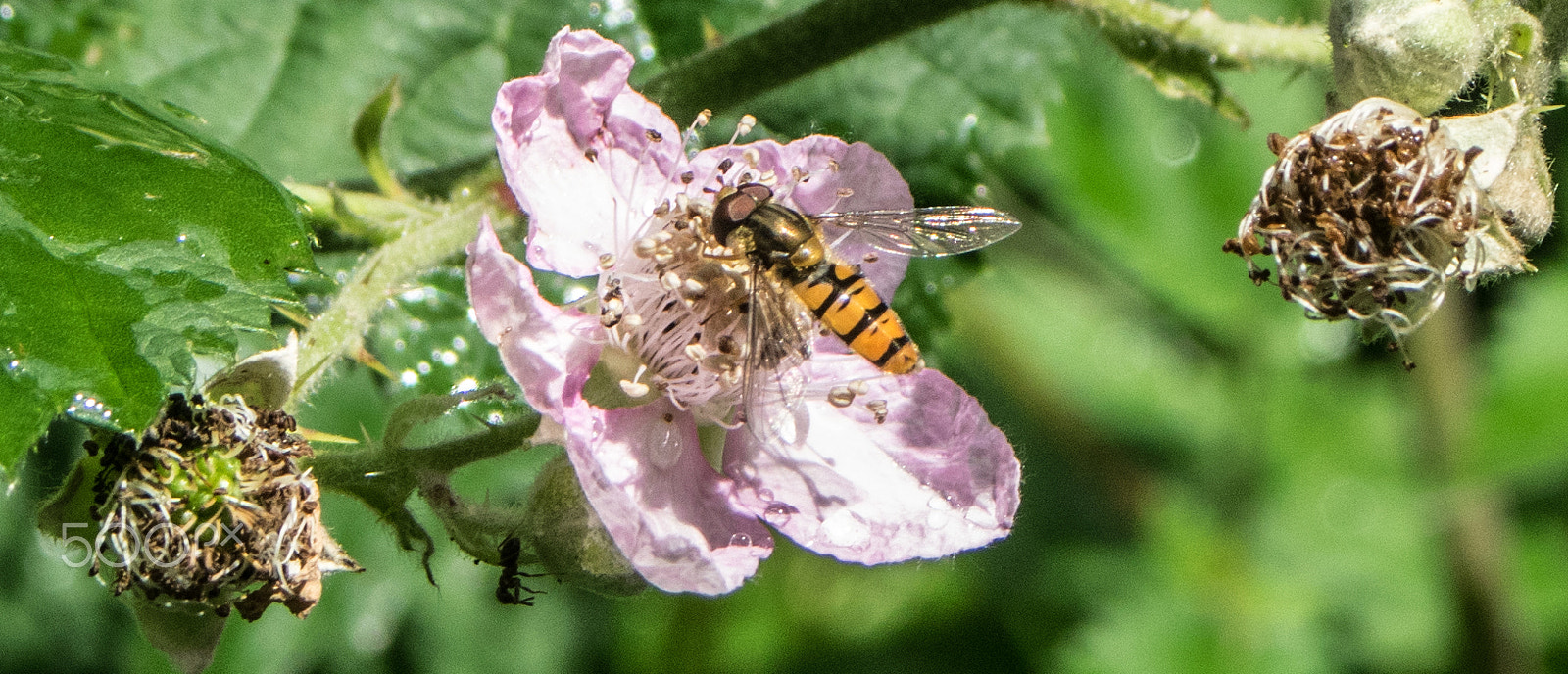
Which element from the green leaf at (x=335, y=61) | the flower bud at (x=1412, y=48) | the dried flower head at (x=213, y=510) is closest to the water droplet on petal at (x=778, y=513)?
the dried flower head at (x=213, y=510)

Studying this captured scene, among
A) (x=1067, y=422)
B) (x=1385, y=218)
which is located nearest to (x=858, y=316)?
(x=1385, y=218)

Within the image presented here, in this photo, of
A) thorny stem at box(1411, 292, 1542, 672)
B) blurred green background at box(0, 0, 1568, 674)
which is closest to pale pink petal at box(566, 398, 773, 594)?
blurred green background at box(0, 0, 1568, 674)

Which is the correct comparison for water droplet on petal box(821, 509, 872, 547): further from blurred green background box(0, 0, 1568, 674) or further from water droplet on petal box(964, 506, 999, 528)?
blurred green background box(0, 0, 1568, 674)

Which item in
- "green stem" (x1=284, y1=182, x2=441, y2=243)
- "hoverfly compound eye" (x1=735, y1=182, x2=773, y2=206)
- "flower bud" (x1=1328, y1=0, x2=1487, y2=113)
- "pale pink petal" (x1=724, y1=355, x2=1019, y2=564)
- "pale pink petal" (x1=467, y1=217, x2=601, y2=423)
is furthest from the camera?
"green stem" (x1=284, y1=182, x2=441, y2=243)

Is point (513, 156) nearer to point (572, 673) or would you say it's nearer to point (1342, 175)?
point (1342, 175)

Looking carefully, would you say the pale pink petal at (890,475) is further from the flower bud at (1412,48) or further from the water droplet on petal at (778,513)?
the flower bud at (1412,48)

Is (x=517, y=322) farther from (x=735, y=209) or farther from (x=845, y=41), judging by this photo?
(x=845, y=41)

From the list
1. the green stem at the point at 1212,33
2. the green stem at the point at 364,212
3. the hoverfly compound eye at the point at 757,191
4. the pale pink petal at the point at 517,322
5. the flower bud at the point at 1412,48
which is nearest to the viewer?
the pale pink petal at the point at 517,322
